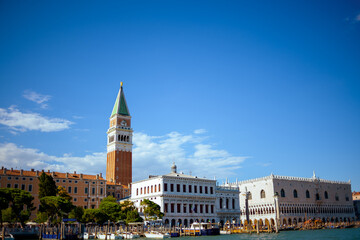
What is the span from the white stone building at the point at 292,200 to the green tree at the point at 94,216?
27.3 m

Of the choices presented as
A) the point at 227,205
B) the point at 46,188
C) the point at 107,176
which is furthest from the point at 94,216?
the point at 107,176

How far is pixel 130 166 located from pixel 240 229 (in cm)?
3242

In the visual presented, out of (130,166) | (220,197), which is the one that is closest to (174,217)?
(220,197)

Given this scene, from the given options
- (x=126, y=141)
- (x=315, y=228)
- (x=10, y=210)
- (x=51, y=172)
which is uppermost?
(x=126, y=141)

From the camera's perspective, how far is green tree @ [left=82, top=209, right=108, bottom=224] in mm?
41406

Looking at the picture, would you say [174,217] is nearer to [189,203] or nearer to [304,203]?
[189,203]

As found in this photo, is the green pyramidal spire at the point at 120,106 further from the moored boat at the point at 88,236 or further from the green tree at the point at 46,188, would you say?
the moored boat at the point at 88,236

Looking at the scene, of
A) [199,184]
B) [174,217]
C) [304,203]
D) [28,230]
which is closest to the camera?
[28,230]

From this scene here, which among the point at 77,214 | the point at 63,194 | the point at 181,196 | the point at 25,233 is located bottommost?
the point at 25,233

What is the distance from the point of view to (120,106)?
76.8 meters

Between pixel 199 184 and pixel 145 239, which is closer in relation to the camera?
pixel 145 239

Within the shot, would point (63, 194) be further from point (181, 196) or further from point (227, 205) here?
point (227, 205)

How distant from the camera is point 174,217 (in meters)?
48.0

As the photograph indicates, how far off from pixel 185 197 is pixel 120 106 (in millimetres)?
33271
